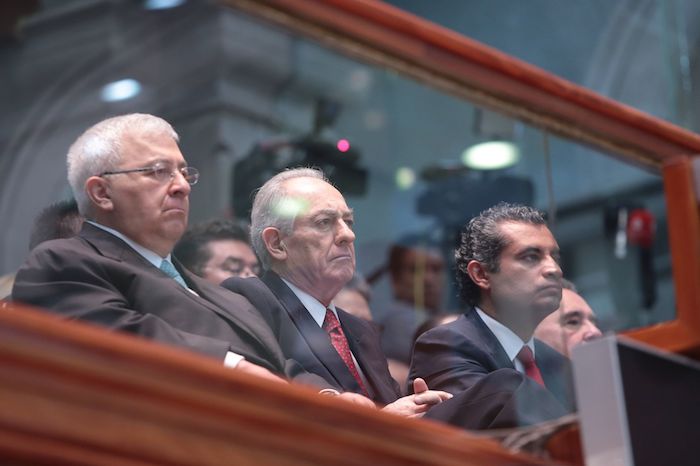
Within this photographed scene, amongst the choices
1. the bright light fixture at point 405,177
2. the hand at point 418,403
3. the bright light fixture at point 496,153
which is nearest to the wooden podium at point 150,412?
the hand at point 418,403

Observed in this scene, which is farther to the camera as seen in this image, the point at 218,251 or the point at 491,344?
the point at 218,251

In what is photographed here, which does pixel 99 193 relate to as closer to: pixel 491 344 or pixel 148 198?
pixel 148 198

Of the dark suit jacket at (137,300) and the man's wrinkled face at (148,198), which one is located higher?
the man's wrinkled face at (148,198)

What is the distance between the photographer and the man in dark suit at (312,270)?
1908 mm

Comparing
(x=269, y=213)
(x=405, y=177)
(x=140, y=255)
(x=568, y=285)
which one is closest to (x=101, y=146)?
(x=140, y=255)

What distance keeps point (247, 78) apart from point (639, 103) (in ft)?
13.8

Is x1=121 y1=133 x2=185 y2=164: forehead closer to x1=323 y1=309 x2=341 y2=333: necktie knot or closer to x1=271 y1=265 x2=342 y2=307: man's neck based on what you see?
x1=271 y1=265 x2=342 y2=307: man's neck

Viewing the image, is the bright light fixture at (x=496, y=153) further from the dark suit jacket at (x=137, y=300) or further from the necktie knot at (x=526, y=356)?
the dark suit jacket at (x=137, y=300)

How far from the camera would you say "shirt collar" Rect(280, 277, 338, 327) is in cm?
194

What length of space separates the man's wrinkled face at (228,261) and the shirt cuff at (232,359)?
282 millimetres

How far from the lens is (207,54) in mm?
1796

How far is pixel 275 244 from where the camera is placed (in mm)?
1950

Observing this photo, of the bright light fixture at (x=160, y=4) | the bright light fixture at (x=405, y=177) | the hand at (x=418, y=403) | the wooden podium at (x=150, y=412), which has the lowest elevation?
the wooden podium at (x=150, y=412)

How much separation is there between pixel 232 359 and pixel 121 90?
41cm
